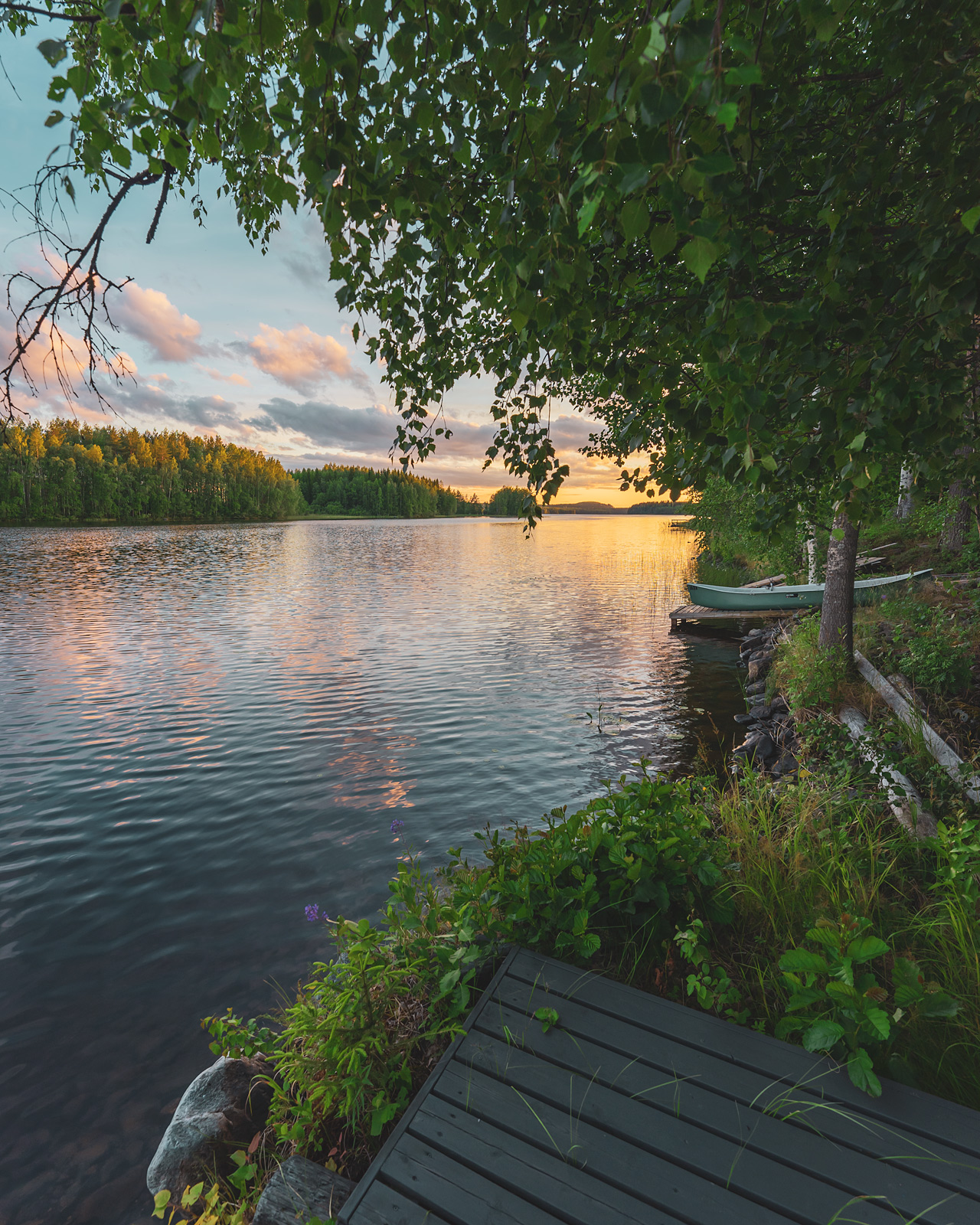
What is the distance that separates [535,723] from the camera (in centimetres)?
1126

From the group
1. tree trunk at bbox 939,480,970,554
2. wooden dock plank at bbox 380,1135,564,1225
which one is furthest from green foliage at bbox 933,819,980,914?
tree trunk at bbox 939,480,970,554

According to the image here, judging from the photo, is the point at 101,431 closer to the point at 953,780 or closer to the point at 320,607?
the point at 320,607

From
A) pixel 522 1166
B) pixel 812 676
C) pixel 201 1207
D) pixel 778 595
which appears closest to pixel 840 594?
pixel 812 676

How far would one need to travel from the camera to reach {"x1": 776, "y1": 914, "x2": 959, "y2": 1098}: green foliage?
2445 millimetres

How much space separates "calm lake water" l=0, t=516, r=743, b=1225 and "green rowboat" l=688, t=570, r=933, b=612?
4.21 ft

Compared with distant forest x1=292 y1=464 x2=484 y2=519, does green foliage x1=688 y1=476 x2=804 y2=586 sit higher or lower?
lower

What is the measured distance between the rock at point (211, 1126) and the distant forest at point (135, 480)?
76.5 meters

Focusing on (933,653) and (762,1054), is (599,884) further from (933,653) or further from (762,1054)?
(933,653)

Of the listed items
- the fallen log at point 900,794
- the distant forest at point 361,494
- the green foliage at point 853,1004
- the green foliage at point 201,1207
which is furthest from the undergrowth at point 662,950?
the distant forest at point 361,494

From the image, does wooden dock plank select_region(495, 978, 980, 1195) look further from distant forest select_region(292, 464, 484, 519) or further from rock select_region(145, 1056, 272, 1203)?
distant forest select_region(292, 464, 484, 519)

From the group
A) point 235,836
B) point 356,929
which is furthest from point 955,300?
point 235,836

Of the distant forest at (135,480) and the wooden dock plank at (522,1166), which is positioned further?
the distant forest at (135,480)

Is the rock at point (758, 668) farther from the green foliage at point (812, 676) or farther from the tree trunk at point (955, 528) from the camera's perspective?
the tree trunk at point (955, 528)

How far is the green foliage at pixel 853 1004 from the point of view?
2.45 m
